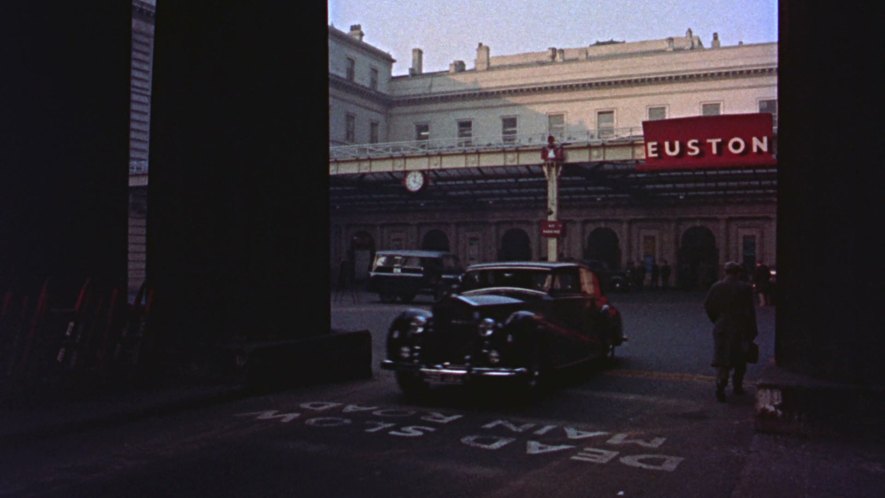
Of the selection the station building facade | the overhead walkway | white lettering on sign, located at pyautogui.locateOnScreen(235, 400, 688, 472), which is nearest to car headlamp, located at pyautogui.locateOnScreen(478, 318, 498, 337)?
white lettering on sign, located at pyautogui.locateOnScreen(235, 400, 688, 472)

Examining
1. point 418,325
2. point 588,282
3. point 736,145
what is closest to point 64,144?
point 418,325

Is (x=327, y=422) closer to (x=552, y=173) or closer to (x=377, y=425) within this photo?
(x=377, y=425)

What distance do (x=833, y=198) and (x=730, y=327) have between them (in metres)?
2.41

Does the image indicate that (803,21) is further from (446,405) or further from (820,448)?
(446,405)

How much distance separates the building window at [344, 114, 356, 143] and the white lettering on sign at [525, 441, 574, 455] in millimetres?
52019

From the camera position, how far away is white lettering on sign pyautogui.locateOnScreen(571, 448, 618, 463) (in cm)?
598

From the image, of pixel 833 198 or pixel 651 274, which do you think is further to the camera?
pixel 651 274

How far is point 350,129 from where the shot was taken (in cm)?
5788

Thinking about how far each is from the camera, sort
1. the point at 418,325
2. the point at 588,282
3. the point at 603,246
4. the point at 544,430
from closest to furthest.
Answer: the point at 544,430
the point at 418,325
the point at 588,282
the point at 603,246

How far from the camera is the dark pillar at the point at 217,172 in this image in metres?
8.90

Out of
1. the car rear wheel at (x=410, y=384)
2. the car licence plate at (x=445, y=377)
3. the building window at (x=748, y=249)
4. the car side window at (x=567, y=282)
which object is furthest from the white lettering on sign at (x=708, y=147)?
the car licence plate at (x=445, y=377)

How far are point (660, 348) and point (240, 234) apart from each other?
8.14 metres

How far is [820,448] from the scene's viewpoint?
241 inches

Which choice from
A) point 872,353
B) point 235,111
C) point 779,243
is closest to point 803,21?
point 779,243
